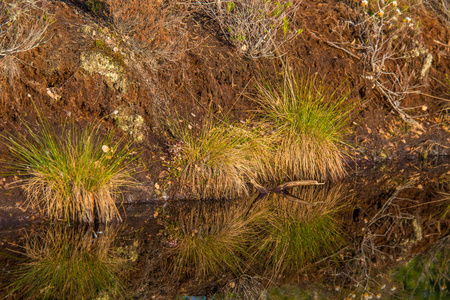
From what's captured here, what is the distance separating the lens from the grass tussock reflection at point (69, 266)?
13.2ft

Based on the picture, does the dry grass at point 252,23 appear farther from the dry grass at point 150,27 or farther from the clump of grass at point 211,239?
the clump of grass at point 211,239

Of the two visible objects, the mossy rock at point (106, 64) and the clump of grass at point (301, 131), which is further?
the clump of grass at point (301, 131)

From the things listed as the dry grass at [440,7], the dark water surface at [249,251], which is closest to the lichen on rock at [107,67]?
the dark water surface at [249,251]

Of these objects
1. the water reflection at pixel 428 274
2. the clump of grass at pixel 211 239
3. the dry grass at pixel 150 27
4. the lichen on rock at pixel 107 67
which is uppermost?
the dry grass at pixel 150 27

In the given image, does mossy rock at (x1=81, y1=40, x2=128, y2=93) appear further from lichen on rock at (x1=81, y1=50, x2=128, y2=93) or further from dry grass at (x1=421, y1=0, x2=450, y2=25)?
dry grass at (x1=421, y1=0, x2=450, y2=25)

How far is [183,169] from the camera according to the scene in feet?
18.9

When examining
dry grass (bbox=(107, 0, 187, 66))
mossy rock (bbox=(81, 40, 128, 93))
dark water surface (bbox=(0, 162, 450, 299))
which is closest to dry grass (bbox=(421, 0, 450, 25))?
dark water surface (bbox=(0, 162, 450, 299))

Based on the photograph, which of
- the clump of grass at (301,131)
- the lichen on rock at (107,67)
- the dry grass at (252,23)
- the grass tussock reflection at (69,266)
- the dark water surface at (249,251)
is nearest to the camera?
the grass tussock reflection at (69,266)

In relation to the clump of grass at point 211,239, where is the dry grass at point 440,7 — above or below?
above

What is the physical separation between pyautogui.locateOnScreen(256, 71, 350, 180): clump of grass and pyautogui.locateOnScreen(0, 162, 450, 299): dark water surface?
39 centimetres

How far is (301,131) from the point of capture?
6289 millimetres

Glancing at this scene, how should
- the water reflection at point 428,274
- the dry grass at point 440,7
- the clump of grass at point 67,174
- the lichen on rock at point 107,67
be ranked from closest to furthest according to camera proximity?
the water reflection at point 428,274, the clump of grass at point 67,174, the lichen on rock at point 107,67, the dry grass at point 440,7

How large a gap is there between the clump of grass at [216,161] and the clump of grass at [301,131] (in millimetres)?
397

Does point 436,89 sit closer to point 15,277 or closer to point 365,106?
point 365,106
